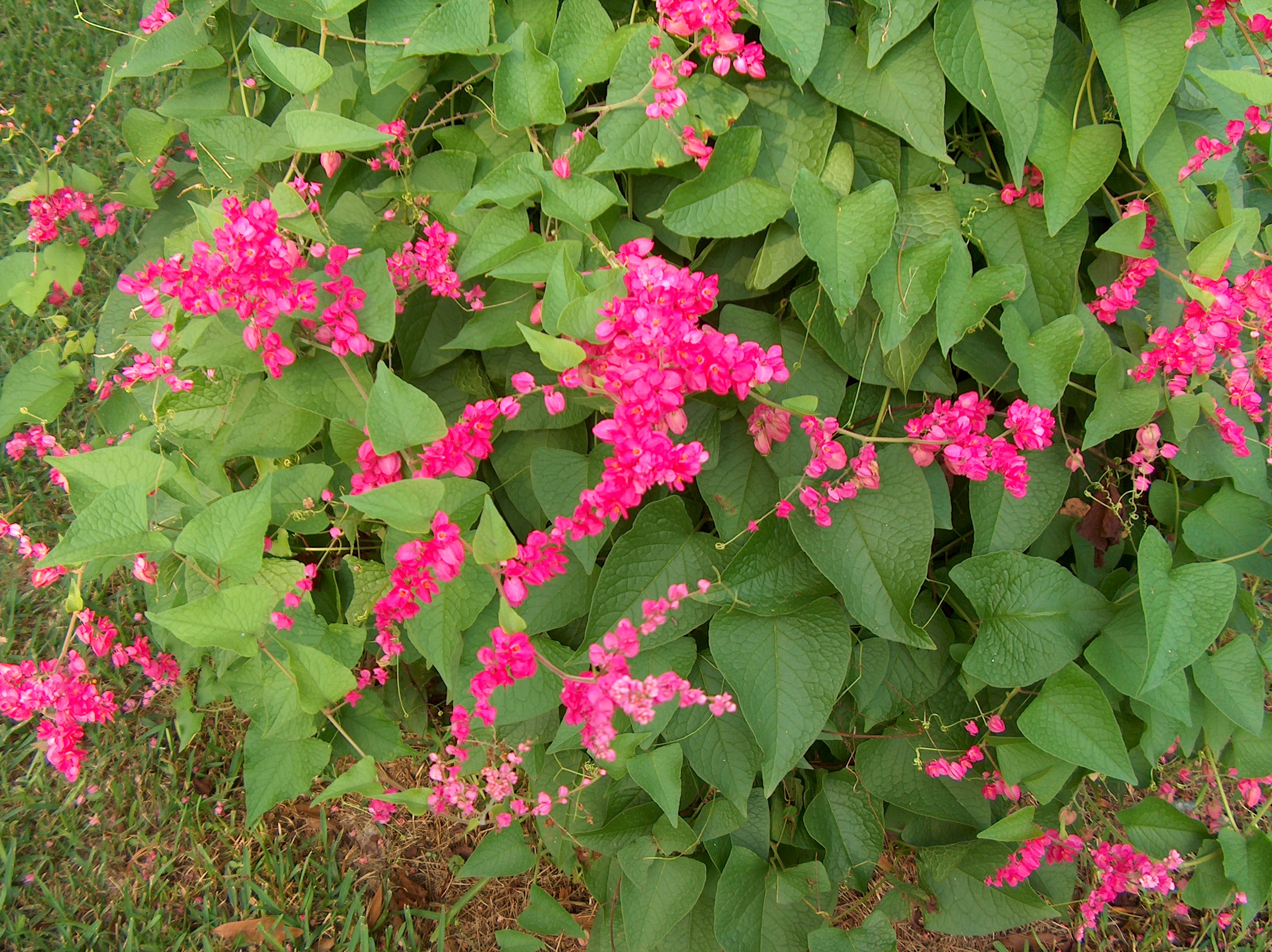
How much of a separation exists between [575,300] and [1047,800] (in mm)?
1287

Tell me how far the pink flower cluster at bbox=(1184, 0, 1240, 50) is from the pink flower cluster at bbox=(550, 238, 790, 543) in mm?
814

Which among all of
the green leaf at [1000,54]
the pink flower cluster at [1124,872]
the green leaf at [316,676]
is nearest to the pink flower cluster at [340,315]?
the green leaf at [316,676]

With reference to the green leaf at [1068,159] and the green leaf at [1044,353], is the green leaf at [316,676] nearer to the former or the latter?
the green leaf at [1044,353]

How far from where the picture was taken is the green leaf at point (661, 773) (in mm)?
1579

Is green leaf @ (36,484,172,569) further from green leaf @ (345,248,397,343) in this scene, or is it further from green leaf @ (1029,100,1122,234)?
green leaf @ (1029,100,1122,234)

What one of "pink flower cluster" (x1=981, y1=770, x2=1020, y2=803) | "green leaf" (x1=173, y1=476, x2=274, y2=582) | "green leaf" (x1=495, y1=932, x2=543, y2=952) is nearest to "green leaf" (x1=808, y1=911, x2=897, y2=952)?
"pink flower cluster" (x1=981, y1=770, x2=1020, y2=803)

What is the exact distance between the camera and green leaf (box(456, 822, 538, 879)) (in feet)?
6.23

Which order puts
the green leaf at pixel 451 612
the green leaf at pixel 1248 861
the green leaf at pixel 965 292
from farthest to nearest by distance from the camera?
the green leaf at pixel 1248 861
the green leaf at pixel 451 612
the green leaf at pixel 965 292

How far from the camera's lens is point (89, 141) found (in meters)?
3.44

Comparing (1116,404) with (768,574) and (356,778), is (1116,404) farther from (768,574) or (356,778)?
(356,778)

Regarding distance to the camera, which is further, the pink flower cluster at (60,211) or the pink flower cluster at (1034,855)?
the pink flower cluster at (60,211)

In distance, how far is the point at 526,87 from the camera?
1.45 meters

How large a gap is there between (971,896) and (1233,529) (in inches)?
39.0

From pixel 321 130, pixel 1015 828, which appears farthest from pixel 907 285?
pixel 1015 828
